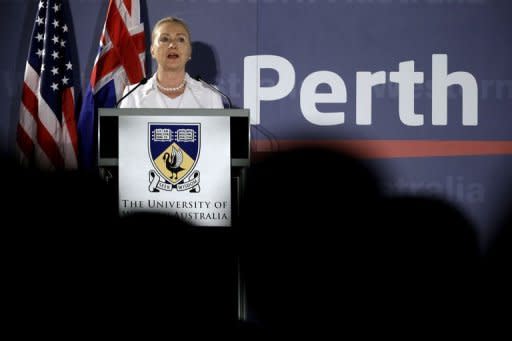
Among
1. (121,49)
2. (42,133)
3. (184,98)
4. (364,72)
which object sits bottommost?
(42,133)

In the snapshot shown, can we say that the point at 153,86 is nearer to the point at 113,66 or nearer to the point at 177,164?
the point at 113,66

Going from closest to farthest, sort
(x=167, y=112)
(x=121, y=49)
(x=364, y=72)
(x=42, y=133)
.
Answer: (x=167, y=112) < (x=42, y=133) < (x=121, y=49) < (x=364, y=72)

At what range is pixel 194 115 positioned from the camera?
233 centimetres

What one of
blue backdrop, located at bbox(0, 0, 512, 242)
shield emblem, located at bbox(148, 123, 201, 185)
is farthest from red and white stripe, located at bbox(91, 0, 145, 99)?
shield emblem, located at bbox(148, 123, 201, 185)

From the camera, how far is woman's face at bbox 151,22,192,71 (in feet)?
10.9

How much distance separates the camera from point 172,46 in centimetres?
333

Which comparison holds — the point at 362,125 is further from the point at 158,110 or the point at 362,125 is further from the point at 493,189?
the point at 158,110

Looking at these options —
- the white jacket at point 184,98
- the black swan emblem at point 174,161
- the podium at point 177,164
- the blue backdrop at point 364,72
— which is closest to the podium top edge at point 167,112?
the podium at point 177,164

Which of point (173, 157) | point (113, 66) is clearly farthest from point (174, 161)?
point (113, 66)

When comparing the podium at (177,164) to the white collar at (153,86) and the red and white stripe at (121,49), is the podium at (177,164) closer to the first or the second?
the white collar at (153,86)

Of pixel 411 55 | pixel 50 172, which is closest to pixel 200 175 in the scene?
pixel 50 172

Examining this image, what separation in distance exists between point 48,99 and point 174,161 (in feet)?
5.68

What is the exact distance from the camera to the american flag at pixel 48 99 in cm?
371

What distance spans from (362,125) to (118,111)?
2.08 meters
